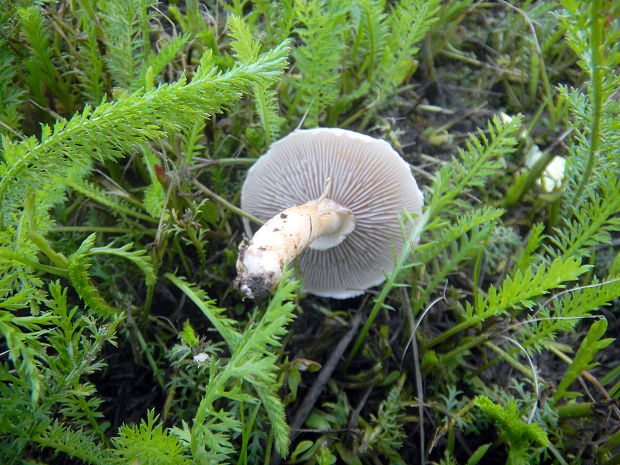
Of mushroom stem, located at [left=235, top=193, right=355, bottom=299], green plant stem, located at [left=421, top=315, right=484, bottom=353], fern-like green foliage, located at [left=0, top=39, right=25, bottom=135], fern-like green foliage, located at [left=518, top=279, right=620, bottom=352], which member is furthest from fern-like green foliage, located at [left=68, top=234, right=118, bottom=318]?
fern-like green foliage, located at [left=518, top=279, right=620, bottom=352]

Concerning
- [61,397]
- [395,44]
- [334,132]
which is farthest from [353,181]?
[61,397]

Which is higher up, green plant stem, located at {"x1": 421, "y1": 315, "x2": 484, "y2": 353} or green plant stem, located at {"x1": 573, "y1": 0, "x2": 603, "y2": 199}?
green plant stem, located at {"x1": 573, "y1": 0, "x2": 603, "y2": 199}

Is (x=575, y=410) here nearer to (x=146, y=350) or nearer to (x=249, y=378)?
(x=249, y=378)

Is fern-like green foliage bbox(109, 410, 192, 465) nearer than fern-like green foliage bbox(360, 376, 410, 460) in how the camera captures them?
Yes

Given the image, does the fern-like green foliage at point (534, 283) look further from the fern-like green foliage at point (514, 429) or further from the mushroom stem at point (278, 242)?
the mushroom stem at point (278, 242)

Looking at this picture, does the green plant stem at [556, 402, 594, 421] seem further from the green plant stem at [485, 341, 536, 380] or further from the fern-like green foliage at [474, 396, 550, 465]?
the fern-like green foliage at [474, 396, 550, 465]

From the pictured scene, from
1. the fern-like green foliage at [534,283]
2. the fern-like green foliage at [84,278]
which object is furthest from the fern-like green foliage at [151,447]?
the fern-like green foliage at [534,283]

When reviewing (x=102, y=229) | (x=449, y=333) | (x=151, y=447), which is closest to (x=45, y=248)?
(x=102, y=229)
